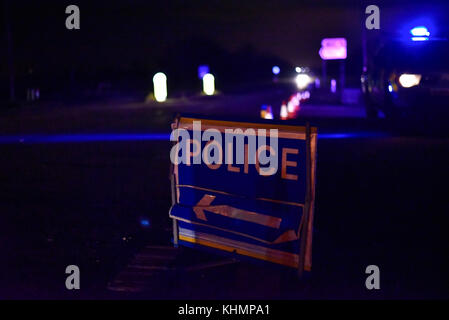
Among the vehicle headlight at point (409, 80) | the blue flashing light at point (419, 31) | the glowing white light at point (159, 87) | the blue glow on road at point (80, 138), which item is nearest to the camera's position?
the vehicle headlight at point (409, 80)

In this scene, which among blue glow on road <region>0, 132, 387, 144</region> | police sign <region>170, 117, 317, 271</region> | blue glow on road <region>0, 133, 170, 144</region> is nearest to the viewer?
police sign <region>170, 117, 317, 271</region>

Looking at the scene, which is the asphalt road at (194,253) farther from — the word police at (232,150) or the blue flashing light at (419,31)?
the blue flashing light at (419,31)

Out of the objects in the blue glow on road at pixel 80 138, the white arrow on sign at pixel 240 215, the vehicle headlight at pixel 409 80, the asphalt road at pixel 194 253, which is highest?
the vehicle headlight at pixel 409 80

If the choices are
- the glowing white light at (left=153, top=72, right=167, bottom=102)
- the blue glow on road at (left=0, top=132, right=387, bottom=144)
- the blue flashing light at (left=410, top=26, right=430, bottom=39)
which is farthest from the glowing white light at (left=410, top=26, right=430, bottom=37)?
the glowing white light at (left=153, top=72, right=167, bottom=102)

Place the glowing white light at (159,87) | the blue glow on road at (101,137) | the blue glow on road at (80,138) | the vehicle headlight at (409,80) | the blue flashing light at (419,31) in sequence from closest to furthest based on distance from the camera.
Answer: the vehicle headlight at (409,80)
the blue glow on road at (101,137)
the blue glow on road at (80,138)
the blue flashing light at (419,31)
the glowing white light at (159,87)

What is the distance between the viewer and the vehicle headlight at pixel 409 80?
1645 centimetres

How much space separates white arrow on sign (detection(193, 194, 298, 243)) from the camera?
19.1 ft

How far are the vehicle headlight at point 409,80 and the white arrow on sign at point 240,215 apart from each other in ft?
37.2

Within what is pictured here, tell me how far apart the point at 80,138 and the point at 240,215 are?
12740mm

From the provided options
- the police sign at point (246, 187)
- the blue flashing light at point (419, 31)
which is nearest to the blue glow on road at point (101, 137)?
the blue flashing light at point (419, 31)

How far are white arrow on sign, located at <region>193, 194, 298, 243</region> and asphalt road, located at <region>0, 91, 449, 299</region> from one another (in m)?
0.41

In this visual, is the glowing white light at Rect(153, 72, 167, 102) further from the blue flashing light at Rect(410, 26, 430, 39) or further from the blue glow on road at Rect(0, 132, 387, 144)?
the blue flashing light at Rect(410, 26, 430, 39)

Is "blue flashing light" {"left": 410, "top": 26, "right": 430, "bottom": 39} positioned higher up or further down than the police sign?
higher up

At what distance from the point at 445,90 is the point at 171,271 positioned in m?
11.8
